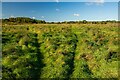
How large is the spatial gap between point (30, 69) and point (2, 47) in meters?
8.54

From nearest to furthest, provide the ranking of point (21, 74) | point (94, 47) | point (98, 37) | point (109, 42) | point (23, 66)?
point (21, 74) → point (23, 66) → point (94, 47) → point (109, 42) → point (98, 37)

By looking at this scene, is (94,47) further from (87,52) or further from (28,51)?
(28,51)

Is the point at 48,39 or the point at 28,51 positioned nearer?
the point at 28,51

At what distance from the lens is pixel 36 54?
35062mm

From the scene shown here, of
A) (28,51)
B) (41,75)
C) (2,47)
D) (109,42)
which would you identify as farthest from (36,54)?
(109,42)

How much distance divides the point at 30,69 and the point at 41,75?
160 cm

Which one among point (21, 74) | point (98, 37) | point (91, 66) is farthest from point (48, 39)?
point (21, 74)

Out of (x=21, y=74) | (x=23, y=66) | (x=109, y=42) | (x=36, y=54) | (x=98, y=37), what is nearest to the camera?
(x=21, y=74)

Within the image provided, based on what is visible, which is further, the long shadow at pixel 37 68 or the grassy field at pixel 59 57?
the grassy field at pixel 59 57

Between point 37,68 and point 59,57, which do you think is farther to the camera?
point 59,57

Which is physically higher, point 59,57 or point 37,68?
point 59,57

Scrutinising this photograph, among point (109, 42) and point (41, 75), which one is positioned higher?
point (109, 42)

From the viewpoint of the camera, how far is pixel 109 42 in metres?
41.3

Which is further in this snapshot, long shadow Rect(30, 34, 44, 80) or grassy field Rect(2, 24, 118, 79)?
grassy field Rect(2, 24, 118, 79)
